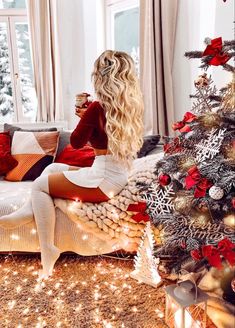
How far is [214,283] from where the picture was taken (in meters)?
1.69

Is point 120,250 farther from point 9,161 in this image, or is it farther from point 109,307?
point 9,161

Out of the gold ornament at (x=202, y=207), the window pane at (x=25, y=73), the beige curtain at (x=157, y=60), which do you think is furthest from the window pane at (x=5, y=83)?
the gold ornament at (x=202, y=207)

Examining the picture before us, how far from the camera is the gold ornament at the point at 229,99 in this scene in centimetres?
134

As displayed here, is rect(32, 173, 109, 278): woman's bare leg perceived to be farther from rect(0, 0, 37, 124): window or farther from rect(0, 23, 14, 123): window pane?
rect(0, 23, 14, 123): window pane

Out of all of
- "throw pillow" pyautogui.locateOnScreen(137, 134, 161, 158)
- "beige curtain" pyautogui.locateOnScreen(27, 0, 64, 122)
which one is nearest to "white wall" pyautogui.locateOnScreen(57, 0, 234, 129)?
Answer: "beige curtain" pyautogui.locateOnScreen(27, 0, 64, 122)

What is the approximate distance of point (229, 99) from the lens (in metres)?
1.37

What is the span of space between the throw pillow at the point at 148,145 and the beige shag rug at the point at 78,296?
87cm

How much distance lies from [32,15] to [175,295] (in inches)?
129

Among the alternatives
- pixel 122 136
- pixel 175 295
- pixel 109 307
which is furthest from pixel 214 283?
pixel 122 136

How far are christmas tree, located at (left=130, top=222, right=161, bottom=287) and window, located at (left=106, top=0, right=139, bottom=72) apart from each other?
2283mm

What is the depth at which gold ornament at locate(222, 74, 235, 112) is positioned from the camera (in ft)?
4.41

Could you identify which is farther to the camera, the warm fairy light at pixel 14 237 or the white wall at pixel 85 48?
the white wall at pixel 85 48

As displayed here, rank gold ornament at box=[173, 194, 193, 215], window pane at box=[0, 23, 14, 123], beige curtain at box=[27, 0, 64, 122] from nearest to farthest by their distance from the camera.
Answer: gold ornament at box=[173, 194, 193, 215] → beige curtain at box=[27, 0, 64, 122] → window pane at box=[0, 23, 14, 123]

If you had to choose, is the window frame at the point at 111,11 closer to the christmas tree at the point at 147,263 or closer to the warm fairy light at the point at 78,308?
the christmas tree at the point at 147,263
